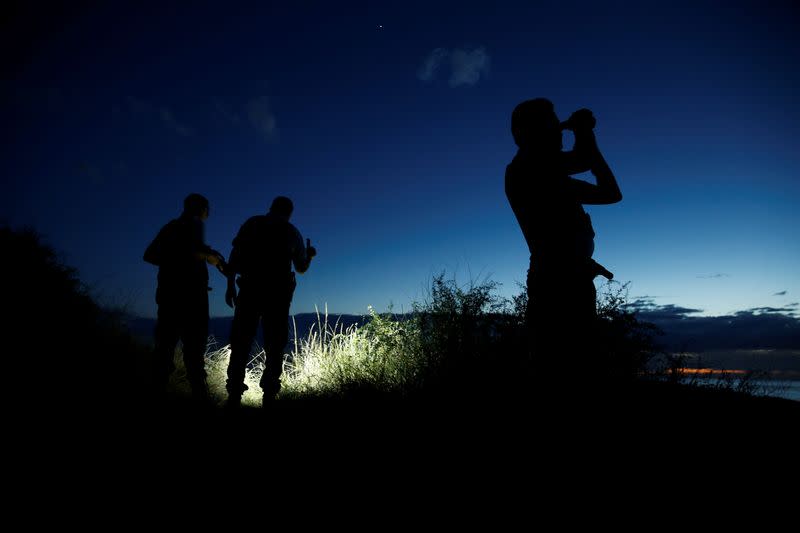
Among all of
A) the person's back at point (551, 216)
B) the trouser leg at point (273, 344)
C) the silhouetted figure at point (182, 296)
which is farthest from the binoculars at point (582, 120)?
the silhouetted figure at point (182, 296)

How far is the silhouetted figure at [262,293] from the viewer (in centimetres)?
376

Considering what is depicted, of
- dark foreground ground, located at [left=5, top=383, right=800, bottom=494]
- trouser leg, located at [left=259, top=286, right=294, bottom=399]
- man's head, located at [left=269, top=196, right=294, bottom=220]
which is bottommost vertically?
dark foreground ground, located at [left=5, top=383, right=800, bottom=494]

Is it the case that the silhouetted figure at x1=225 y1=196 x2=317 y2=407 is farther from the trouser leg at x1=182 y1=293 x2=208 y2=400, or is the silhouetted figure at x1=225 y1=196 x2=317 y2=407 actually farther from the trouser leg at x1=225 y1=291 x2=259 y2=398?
the trouser leg at x1=182 y1=293 x2=208 y2=400

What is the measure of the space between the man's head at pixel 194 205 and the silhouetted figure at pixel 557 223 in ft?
12.5

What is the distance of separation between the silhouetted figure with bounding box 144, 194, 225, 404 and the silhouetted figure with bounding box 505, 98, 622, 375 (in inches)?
143

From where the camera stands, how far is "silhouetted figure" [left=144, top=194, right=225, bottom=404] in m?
3.87

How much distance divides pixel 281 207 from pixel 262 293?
3.62ft

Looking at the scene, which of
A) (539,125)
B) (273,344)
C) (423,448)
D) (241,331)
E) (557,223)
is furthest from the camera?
(273,344)

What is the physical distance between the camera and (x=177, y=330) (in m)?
3.89

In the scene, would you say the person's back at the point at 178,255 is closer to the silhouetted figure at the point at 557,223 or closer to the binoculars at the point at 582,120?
the silhouetted figure at the point at 557,223

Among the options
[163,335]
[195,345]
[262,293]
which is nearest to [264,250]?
[262,293]

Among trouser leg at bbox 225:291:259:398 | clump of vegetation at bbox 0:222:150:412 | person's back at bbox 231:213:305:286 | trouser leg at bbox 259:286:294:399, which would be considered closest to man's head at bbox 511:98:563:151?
person's back at bbox 231:213:305:286

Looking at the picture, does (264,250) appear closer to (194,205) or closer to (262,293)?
(262,293)

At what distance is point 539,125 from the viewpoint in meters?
1.97
